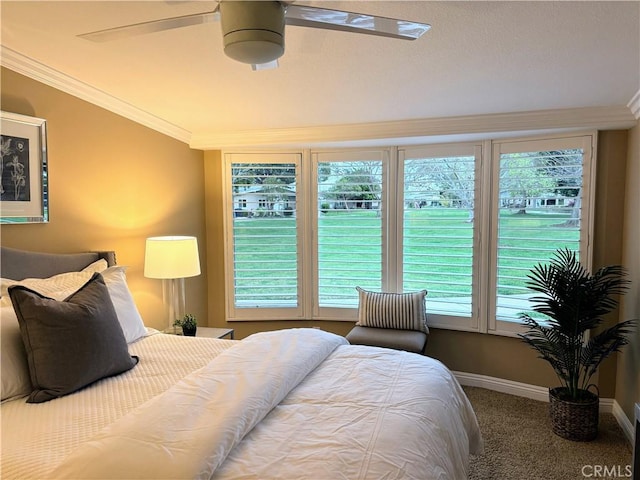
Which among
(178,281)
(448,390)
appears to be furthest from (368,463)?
(178,281)

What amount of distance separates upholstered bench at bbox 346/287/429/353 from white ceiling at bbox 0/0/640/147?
1.41 metres

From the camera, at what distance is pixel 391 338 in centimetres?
331

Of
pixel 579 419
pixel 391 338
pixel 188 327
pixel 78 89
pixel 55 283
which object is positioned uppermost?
pixel 78 89

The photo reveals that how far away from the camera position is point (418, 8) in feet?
5.84

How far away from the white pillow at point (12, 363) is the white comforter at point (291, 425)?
25.2 inches

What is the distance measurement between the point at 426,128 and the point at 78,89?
246 centimetres

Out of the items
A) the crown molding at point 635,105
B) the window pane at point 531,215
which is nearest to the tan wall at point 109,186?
the window pane at point 531,215

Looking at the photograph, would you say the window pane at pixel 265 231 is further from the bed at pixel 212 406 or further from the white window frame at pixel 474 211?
the bed at pixel 212 406

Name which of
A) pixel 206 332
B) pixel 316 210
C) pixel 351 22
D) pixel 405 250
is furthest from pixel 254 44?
pixel 405 250

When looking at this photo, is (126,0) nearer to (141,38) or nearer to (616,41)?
(141,38)

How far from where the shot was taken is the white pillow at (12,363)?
1.69 metres

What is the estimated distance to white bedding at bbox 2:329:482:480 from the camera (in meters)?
1.24

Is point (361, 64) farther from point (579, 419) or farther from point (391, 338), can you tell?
point (579, 419)
